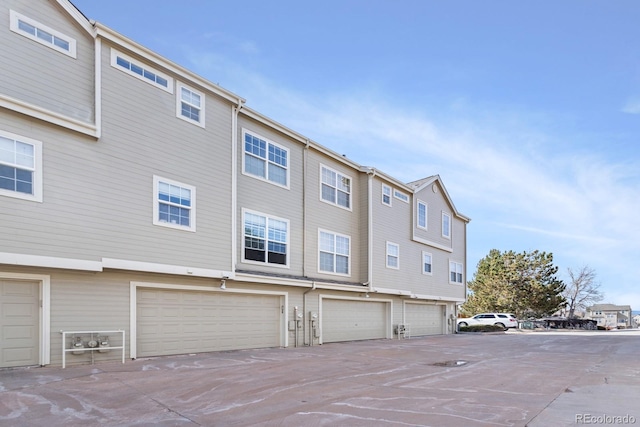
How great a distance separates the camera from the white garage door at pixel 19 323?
10305 millimetres

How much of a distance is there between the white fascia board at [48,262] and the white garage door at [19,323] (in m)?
0.68

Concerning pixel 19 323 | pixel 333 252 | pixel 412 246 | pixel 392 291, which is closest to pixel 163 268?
pixel 19 323

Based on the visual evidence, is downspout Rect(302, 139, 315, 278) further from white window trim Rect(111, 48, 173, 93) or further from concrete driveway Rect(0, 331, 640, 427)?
white window trim Rect(111, 48, 173, 93)

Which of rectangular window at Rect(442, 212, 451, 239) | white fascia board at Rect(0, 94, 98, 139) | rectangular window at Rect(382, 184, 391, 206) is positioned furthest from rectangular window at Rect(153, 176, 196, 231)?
rectangular window at Rect(442, 212, 451, 239)

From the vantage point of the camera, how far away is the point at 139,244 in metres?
12.6

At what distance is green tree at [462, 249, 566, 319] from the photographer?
44.3 m

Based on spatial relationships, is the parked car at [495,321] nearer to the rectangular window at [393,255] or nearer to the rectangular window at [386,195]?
the rectangular window at [393,255]

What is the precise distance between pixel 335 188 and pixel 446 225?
11.3 meters

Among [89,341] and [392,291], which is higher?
[89,341]

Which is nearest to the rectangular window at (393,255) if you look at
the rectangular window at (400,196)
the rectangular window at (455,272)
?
the rectangular window at (400,196)

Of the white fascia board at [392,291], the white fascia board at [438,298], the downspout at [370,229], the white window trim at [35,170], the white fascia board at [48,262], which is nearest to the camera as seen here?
the white fascia board at [48,262]

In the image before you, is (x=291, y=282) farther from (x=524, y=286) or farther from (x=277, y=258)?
(x=524, y=286)

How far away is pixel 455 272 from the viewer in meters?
30.8

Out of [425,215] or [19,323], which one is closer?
[19,323]
